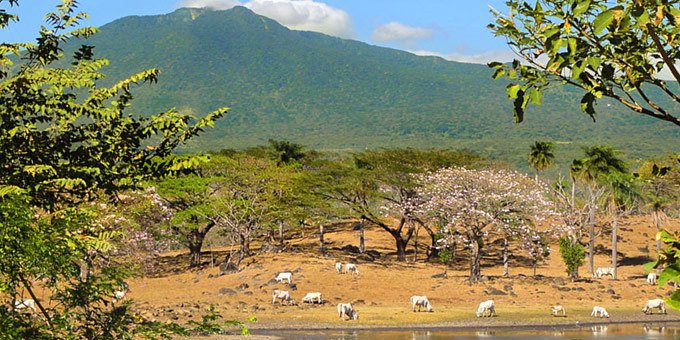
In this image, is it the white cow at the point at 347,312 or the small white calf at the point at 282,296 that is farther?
the small white calf at the point at 282,296

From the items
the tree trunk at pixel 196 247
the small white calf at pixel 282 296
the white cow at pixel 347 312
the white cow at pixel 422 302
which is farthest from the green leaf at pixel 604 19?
the tree trunk at pixel 196 247

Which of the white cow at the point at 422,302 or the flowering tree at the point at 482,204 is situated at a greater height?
the flowering tree at the point at 482,204

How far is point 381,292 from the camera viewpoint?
4931 cm

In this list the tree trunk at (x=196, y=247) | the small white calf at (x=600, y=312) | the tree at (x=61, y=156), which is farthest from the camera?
the tree trunk at (x=196, y=247)

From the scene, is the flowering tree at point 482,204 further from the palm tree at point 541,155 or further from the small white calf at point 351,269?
the palm tree at point 541,155

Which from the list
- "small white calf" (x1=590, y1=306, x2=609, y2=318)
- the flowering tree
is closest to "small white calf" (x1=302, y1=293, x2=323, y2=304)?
the flowering tree

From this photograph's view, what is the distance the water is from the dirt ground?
1.41m

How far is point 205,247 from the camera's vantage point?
84625 millimetres

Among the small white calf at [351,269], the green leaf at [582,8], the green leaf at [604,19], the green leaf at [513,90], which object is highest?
the green leaf at [582,8]

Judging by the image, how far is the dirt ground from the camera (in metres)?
40.9

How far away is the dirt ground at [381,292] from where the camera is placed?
4088 cm

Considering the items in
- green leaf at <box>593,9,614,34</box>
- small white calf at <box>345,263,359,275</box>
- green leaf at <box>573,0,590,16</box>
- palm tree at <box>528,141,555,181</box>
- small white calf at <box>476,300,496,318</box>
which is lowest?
small white calf at <box>476,300,496,318</box>

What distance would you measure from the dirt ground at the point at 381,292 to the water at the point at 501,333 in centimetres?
141

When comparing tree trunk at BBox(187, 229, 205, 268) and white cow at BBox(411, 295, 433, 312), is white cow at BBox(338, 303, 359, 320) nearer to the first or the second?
white cow at BBox(411, 295, 433, 312)
